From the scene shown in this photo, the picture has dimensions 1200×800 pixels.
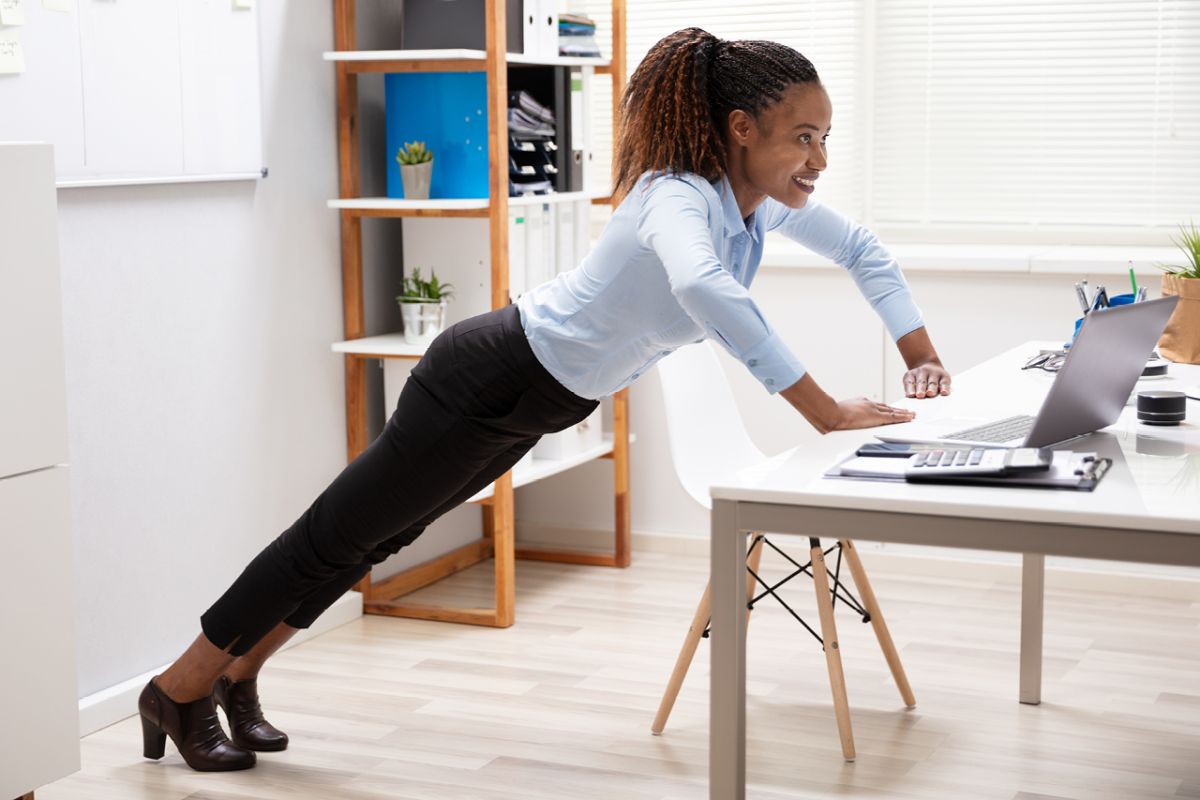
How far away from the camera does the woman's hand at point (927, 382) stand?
2424 mm

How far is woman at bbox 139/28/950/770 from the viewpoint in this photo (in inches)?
80.5

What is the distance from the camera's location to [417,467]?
2428mm

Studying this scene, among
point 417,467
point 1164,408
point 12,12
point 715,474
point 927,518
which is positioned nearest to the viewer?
point 927,518

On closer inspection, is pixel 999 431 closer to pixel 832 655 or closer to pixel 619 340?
pixel 619 340

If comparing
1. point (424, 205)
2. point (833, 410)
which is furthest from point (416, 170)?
point (833, 410)

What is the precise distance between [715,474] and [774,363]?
1.07 m

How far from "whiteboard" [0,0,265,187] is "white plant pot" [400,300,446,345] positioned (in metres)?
0.50

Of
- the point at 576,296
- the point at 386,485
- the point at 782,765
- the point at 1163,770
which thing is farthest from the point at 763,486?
the point at 1163,770

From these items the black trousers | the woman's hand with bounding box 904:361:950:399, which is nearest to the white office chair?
the woman's hand with bounding box 904:361:950:399

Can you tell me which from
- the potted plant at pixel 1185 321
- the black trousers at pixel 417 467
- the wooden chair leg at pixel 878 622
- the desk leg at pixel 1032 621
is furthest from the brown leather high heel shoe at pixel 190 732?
the potted plant at pixel 1185 321

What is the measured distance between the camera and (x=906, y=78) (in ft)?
13.2

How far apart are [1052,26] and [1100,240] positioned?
1.91 feet

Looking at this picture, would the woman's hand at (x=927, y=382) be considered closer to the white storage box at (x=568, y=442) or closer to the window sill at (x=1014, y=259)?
the window sill at (x=1014, y=259)

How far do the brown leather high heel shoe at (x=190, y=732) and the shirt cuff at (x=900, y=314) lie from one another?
1.40m
